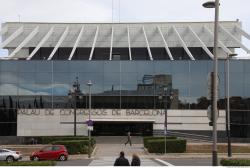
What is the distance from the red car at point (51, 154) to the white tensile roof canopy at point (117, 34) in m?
38.5

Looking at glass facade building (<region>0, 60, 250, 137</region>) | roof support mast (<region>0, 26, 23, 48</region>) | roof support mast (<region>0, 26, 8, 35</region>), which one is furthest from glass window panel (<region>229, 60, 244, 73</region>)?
roof support mast (<region>0, 26, 8, 35</region>)

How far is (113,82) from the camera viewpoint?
6888 centimetres

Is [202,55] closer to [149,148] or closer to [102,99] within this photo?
[102,99]

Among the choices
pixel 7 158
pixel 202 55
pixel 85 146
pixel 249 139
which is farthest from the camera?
pixel 202 55

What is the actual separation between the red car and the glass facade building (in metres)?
28.2

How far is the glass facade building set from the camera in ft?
224

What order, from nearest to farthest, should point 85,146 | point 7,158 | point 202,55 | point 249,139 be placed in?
1. point 7,158
2. point 85,146
3. point 249,139
4. point 202,55

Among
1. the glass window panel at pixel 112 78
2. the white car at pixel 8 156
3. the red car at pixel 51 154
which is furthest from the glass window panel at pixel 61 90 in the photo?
the red car at pixel 51 154

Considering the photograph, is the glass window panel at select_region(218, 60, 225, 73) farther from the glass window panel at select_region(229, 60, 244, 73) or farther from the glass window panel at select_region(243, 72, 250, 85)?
the glass window panel at select_region(243, 72, 250, 85)

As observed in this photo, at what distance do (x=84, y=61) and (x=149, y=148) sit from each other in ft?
79.2

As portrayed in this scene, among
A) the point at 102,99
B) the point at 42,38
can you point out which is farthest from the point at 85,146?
the point at 42,38

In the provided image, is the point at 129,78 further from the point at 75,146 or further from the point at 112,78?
the point at 75,146

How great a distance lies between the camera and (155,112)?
68.6 metres
